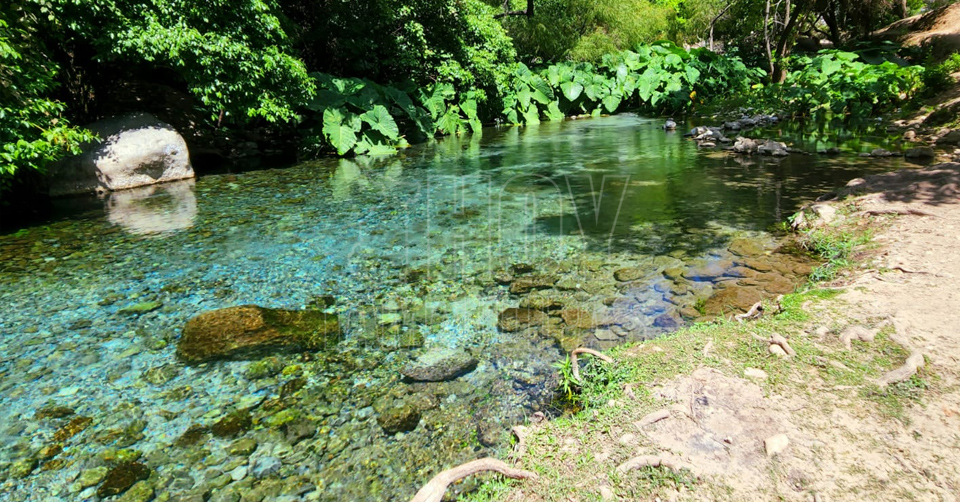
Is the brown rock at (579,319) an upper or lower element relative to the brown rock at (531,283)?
lower

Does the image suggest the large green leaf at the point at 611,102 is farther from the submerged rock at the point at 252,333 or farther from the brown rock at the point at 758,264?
the submerged rock at the point at 252,333

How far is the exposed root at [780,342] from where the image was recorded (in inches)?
110

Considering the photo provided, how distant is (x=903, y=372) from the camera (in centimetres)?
252

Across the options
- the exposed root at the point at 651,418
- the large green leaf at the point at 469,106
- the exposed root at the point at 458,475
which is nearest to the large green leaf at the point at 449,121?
the large green leaf at the point at 469,106

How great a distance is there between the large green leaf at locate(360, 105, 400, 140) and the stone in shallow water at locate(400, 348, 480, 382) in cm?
1068

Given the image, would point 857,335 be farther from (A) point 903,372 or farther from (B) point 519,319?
(B) point 519,319

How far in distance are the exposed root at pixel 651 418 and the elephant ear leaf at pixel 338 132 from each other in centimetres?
1137

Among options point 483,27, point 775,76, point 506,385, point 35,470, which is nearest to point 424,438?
point 506,385

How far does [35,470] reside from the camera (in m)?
2.56

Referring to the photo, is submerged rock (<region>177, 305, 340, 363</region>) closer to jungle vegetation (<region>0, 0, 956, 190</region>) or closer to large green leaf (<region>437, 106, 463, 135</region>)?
jungle vegetation (<region>0, 0, 956, 190</region>)

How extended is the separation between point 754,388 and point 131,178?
10726 millimetres

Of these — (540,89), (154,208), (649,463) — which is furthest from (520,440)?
(540,89)

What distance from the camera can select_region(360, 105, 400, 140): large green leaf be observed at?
1316 centimetres

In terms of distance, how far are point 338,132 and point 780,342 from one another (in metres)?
11.5
